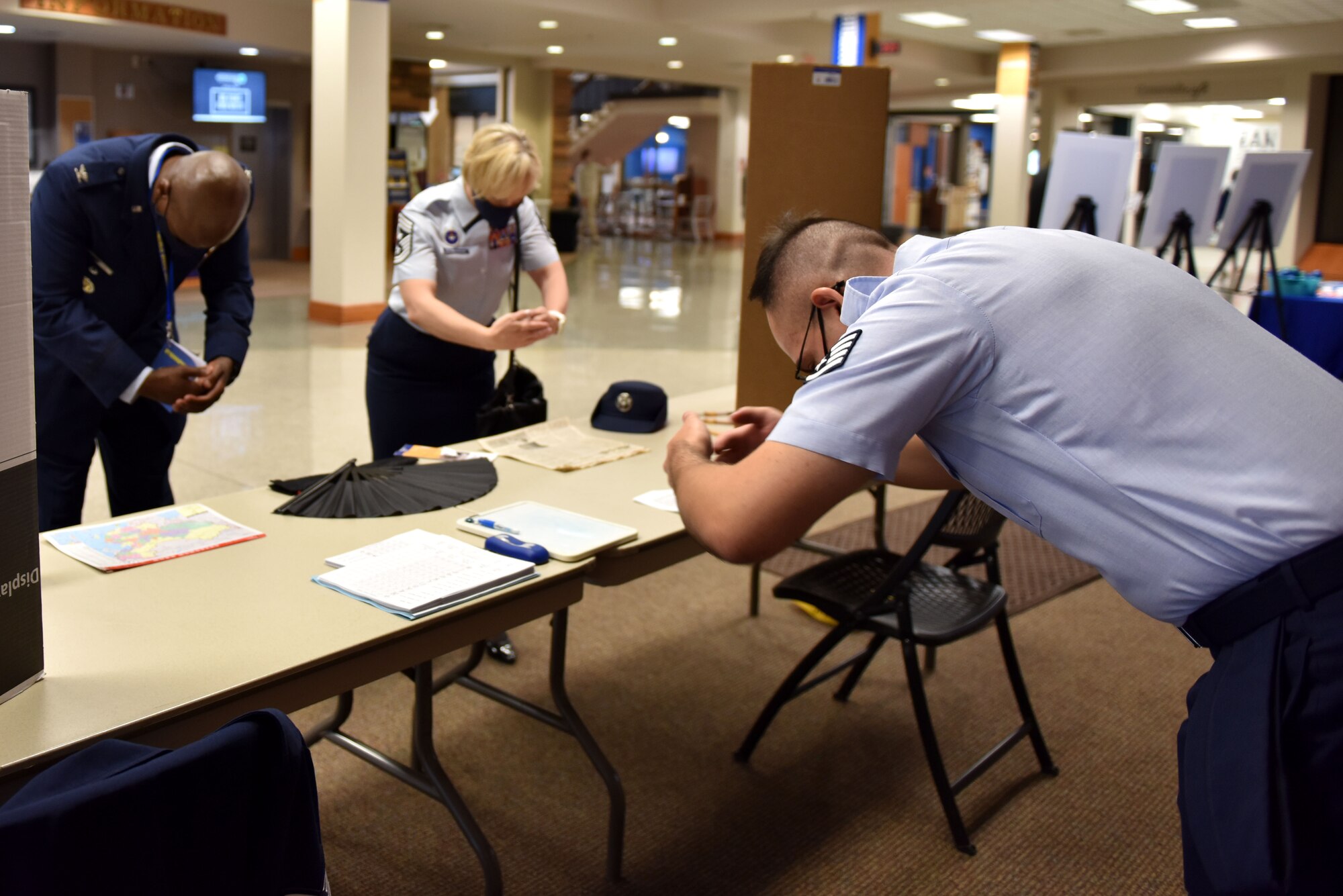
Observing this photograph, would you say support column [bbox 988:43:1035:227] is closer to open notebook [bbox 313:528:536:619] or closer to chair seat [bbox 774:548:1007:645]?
chair seat [bbox 774:548:1007:645]

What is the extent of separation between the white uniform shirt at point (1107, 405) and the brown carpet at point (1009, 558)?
2.64 m

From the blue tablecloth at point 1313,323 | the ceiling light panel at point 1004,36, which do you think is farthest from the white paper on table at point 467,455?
the ceiling light panel at point 1004,36

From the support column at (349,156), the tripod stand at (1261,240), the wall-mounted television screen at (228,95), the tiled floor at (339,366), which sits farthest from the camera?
the wall-mounted television screen at (228,95)

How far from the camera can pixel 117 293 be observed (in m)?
2.58

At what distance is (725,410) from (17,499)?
2.36m

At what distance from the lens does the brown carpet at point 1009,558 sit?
4059 mm

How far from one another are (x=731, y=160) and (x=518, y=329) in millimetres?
18283

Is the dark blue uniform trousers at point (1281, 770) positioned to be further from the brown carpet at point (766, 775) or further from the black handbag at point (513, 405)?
the black handbag at point (513, 405)

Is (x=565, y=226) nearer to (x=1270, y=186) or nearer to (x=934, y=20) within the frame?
(x=934, y=20)

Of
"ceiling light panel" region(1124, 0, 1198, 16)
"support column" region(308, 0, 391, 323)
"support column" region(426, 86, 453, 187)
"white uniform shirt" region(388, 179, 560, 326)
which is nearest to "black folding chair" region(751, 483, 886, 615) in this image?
"white uniform shirt" region(388, 179, 560, 326)

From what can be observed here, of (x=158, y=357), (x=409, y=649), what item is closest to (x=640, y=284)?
(x=158, y=357)

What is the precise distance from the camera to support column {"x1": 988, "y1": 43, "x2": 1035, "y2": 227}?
49.4 ft

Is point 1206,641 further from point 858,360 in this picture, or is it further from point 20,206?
point 20,206

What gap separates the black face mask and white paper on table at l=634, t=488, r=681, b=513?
112 cm
